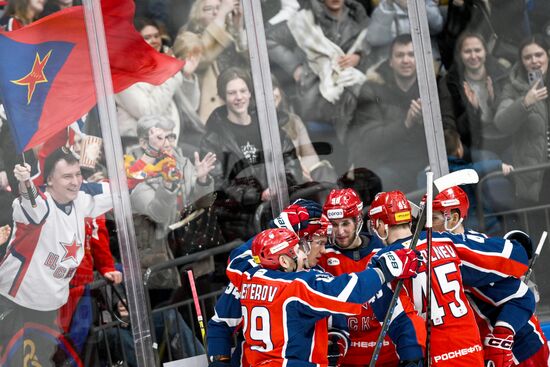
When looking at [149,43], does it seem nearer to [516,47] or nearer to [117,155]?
[117,155]

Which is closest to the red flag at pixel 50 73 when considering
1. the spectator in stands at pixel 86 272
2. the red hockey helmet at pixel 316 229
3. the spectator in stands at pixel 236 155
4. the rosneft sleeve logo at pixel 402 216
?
the spectator in stands at pixel 86 272

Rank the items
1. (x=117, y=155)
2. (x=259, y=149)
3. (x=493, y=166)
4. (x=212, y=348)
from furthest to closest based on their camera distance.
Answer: (x=493, y=166), (x=259, y=149), (x=117, y=155), (x=212, y=348)

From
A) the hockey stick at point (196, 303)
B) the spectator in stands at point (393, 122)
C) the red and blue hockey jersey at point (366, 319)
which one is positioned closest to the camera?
the red and blue hockey jersey at point (366, 319)

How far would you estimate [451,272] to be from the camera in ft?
14.8

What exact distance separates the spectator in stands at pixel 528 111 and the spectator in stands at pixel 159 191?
6.18 ft

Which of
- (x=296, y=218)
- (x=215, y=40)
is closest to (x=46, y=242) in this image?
(x=296, y=218)

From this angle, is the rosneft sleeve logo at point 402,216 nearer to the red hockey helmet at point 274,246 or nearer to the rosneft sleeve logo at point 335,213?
the rosneft sleeve logo at point 335,213

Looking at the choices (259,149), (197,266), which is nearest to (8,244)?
(197,266)

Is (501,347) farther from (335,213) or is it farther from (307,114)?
(307,114)

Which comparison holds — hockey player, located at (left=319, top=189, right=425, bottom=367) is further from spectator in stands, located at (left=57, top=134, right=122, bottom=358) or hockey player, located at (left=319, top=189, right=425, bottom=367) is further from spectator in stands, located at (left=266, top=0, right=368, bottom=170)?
spectator in stands, located at (left=57, top=134, right=122, bottom=358)

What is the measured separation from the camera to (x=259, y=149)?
18.5ft

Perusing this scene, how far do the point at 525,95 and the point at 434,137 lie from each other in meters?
0.60

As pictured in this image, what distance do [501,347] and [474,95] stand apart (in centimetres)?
184

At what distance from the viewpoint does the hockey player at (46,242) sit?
4836 millimetres
